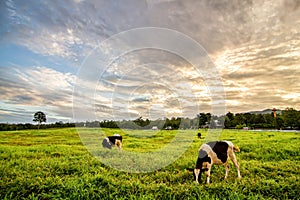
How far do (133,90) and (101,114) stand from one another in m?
1.75

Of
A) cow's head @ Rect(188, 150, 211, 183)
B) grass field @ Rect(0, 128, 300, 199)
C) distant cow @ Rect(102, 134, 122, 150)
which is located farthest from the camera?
distant cow @ Rect(102, 134, 122, 150)

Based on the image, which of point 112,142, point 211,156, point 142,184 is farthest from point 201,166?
→ point 112,142

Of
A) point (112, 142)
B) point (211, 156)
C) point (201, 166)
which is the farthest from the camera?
point (112, 142)

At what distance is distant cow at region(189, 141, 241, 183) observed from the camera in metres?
5.99

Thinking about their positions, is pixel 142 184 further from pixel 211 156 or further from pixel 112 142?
pixel 112 142

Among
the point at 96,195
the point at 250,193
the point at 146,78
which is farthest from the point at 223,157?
the point at 146,78

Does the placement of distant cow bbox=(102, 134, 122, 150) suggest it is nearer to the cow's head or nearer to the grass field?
the grass field

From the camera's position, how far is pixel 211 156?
6262 millimetres

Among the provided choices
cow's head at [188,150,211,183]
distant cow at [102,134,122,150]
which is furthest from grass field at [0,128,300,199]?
distant cow at [102,134,122,150]

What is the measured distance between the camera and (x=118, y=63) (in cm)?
896

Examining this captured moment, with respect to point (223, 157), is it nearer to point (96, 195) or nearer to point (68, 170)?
point (96, 195)

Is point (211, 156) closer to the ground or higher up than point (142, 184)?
higher up

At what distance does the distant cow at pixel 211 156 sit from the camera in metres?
5.99

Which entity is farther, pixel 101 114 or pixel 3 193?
pixel 101 114
